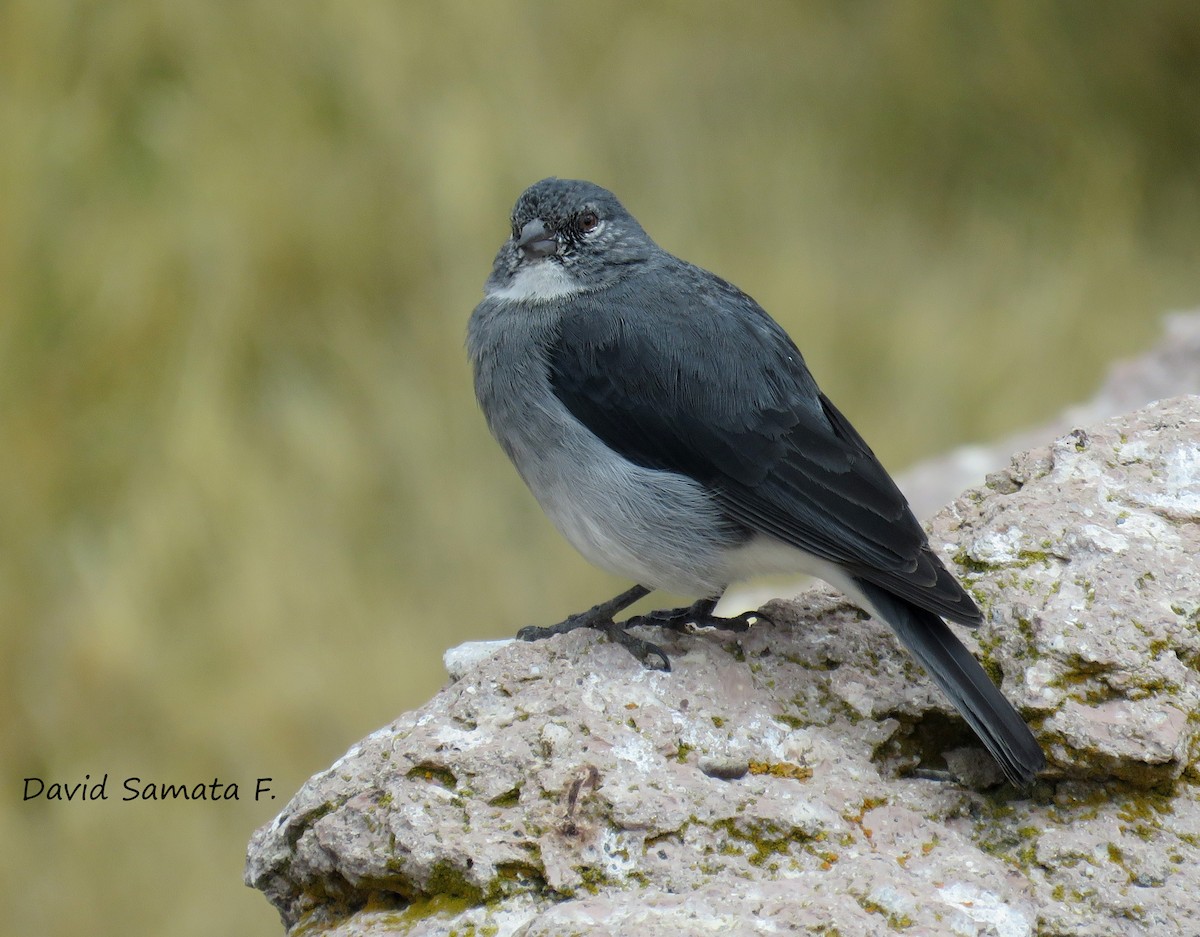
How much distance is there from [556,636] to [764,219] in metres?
6.08

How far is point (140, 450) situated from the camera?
267 inches

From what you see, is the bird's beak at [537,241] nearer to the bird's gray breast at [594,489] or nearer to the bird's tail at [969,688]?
the bird's gray breast at [594,489]

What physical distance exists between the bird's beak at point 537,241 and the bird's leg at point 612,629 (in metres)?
1.19

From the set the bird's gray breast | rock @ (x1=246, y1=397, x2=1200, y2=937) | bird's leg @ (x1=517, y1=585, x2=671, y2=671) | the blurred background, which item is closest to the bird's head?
the bird's gray breast

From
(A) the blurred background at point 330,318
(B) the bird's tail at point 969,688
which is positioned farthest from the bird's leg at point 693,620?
(A) the blurred background at point 330,318

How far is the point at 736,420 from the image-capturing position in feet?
11.7

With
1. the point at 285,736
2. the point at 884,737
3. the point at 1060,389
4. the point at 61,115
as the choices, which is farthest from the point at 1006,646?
the point at 1060,389

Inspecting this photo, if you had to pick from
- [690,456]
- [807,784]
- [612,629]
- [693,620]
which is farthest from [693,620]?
[807,784]

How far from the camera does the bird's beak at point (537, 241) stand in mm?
4215

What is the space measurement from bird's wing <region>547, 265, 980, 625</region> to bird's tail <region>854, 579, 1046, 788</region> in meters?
0.10

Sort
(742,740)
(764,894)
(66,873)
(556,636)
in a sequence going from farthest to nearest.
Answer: (66,873) < (556,636) < (742,740) < (764,894)

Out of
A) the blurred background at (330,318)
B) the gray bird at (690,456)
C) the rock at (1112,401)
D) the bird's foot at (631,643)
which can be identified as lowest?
the bird's foot at (631,643)

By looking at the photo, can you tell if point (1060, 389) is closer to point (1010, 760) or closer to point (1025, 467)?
point (1025, 467)

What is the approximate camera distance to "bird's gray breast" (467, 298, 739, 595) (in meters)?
3.62
